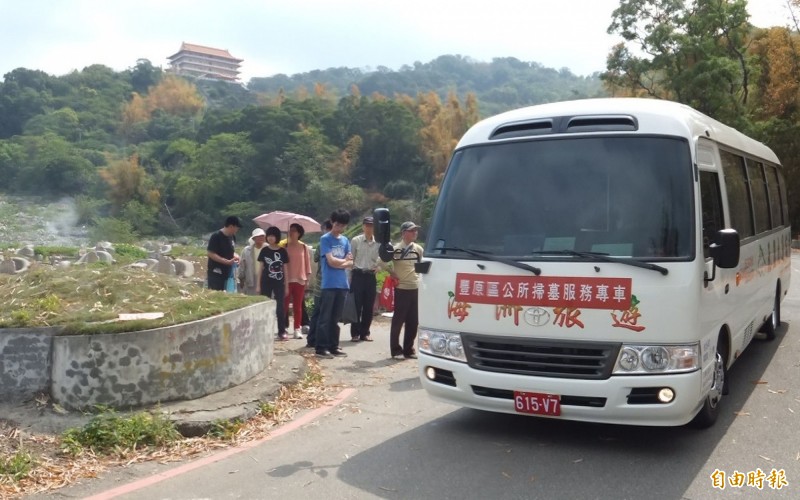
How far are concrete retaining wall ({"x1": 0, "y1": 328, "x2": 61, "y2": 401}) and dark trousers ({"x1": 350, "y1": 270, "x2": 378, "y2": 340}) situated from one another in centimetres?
441

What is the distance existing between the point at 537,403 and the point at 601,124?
2.11m

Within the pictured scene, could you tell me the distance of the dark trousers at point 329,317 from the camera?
8.90 metres

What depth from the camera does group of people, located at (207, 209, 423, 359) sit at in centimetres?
895

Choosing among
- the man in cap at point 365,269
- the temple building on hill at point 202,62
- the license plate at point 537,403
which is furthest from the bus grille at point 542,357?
the temple building on hill at point 202,62

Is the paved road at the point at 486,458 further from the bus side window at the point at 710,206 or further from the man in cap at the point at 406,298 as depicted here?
the man in cap at the point at 406,298

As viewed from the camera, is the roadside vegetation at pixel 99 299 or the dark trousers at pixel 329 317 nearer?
the roadside vegetation at pixel 99 299

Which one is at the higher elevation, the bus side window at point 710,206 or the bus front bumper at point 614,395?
the bus side window at point 710,206

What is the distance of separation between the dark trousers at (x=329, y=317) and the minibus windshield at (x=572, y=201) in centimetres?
333

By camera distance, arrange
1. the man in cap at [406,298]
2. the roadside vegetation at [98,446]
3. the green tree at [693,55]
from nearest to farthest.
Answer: the roadside vegetation at [98,446], the man in cap at [406,298], the green tree at [693,55]

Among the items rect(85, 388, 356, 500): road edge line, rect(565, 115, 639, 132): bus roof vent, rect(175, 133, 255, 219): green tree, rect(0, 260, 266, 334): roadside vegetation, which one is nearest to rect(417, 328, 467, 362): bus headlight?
rect(85, 388, 356, 500): road edge line

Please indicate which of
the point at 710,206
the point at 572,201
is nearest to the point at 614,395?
the point at 572,201

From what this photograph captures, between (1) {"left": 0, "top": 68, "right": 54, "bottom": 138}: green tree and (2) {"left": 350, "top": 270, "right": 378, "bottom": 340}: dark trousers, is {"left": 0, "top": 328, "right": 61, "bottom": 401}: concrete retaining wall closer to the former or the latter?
(2) {"left": 350, "top": 270, "right": 378, "bottom": 340}: dark trousers

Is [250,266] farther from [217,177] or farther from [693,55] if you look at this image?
[217,177]

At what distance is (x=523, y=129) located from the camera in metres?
5.84
